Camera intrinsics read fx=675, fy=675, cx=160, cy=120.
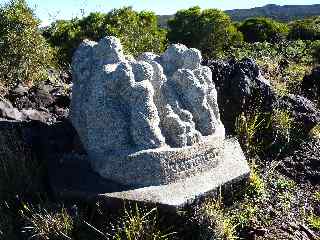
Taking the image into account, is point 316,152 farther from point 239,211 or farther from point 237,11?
point 237,11

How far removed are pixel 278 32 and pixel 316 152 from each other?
1227 inches

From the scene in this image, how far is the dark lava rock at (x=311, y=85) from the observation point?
1313 centimetres

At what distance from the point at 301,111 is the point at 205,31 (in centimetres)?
1932

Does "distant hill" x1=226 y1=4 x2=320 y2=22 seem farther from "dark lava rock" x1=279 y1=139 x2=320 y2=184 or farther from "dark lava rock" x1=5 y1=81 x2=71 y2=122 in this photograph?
"dark lava rock" x1=279 y1=139 x2=320 y2=184

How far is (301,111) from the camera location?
35.2 feet

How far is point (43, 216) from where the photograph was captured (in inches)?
265

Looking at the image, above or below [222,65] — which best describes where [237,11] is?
below

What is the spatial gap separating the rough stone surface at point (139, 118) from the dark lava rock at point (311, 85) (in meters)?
5.36

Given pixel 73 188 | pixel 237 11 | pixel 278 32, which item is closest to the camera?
pixel 73 188

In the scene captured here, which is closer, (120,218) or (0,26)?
(120,218)

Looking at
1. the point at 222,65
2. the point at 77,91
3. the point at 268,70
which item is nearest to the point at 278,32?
the point at 268,70

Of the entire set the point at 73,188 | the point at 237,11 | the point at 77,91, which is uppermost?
the point at 77,91

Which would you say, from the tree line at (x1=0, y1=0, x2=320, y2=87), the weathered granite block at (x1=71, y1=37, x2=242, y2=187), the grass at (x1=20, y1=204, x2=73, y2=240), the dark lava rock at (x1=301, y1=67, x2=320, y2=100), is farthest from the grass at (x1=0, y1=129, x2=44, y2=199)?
the dark lava rock at (x1=301, y1=67, x2=320, y2=100)

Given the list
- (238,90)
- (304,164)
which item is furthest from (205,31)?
(304,164)
